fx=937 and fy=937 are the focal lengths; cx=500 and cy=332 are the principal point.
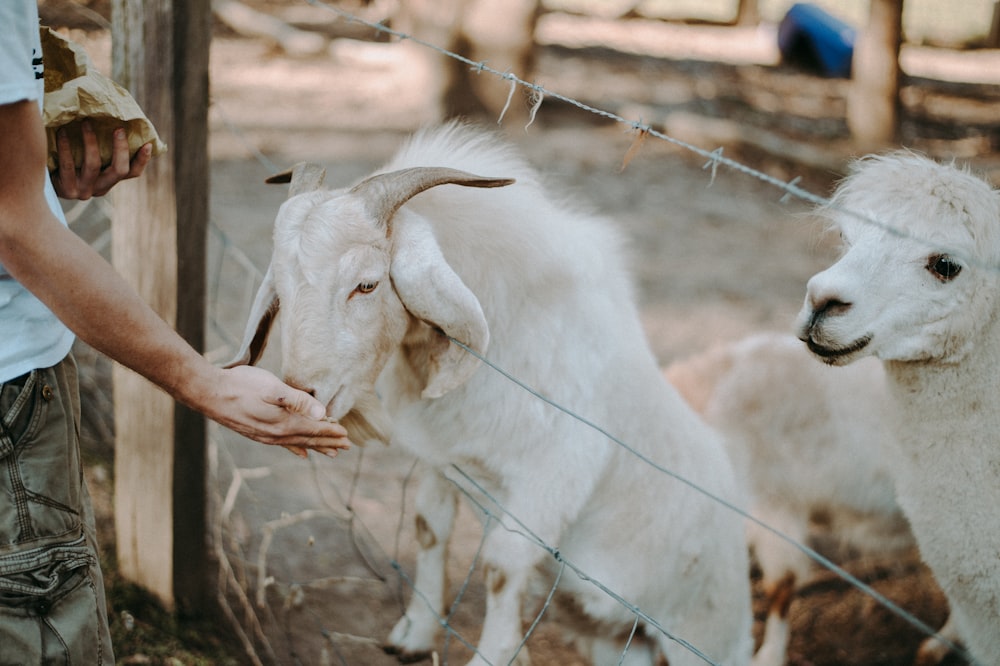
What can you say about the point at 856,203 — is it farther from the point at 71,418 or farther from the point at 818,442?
the point at 71,418

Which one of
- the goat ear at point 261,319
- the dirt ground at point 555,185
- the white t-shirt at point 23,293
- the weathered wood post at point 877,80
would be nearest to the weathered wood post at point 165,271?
the dirt ground at point 555,185

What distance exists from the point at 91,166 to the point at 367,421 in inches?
36.7

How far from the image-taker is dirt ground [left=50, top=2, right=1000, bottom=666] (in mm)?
3428

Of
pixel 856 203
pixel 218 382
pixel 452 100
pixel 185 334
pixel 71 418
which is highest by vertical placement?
pixel 856 203

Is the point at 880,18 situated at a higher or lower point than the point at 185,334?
higher

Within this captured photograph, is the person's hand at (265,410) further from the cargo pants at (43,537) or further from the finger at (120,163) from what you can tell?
the finger at (120,163)

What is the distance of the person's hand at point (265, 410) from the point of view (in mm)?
1689

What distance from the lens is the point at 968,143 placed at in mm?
10070

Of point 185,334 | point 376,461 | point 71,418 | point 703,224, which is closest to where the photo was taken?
point 71,418

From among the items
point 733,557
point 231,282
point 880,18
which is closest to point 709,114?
point 880,18

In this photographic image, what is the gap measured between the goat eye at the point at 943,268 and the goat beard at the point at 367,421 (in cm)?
142

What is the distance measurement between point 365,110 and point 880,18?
5.14 metres

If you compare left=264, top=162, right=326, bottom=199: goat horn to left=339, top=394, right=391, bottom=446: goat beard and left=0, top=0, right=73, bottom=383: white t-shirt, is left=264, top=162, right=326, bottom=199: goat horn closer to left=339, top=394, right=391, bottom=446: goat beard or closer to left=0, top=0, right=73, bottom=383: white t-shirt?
left=339, top=394, right=391, bottom=446: goat beard

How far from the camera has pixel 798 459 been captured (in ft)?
12.0
